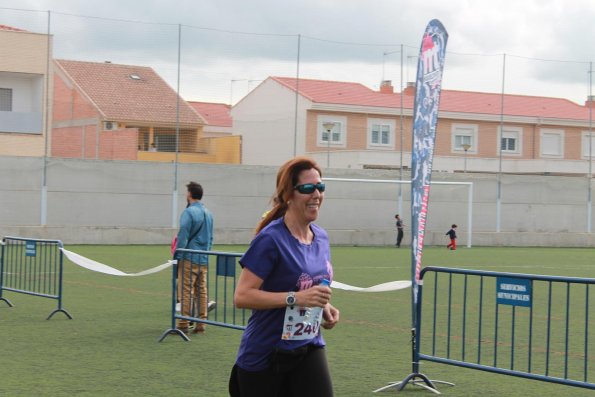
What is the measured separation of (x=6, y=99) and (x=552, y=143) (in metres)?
28.0

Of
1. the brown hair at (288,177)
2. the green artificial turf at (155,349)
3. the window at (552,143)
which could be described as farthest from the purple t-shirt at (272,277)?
the window at (552,143)

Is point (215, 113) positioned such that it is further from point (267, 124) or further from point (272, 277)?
point (272, 277)

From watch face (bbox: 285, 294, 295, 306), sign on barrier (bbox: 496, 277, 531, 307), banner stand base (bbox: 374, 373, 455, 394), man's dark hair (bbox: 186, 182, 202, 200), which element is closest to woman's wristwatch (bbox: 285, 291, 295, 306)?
watch face (bbox: 285, 294, 295, 306)

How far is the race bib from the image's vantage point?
16.4 ft

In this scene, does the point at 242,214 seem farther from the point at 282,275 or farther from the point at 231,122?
the point at 282,275

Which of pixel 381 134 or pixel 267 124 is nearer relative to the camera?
pixel 267 124

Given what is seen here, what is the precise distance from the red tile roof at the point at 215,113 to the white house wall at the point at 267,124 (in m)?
0.36

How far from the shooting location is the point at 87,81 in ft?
123

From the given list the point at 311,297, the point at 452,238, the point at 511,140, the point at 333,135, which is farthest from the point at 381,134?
the point at 311,297

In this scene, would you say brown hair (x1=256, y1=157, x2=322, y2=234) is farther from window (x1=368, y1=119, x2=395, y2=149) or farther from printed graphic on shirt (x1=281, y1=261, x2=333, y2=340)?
window (x1=368, y1=119, x2=395, y2=149)

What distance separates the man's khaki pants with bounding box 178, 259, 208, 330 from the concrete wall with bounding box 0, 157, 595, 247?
21409mm

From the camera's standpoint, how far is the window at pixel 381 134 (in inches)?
1732

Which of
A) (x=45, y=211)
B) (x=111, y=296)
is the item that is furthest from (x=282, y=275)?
(x=45, y=211)

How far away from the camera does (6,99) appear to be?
131 ft
